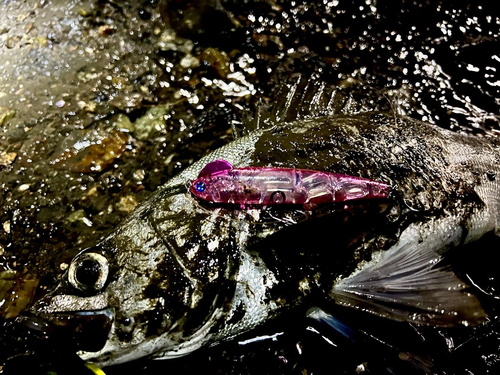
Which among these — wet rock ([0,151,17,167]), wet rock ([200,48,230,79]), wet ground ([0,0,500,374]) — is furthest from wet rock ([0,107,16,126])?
wet rock ([200,48,230,79])

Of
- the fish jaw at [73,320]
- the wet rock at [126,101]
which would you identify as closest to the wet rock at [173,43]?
the wet rock at [126,101]

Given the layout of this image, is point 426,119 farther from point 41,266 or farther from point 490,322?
point 41,266

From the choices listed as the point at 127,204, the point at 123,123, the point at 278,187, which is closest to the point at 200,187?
the point at 278,187

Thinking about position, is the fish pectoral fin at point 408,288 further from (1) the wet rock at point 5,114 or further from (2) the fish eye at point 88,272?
(1) the wet rock at point 5,114

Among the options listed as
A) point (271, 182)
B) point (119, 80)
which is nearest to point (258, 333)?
point (271, 182)

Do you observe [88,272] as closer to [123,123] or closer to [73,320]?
[73,320]

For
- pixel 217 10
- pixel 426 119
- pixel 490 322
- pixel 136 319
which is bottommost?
pixel 490 322
